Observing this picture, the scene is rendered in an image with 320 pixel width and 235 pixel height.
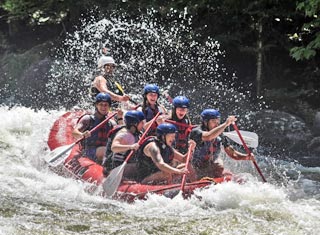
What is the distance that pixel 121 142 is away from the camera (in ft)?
24.3

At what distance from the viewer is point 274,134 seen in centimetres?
1163

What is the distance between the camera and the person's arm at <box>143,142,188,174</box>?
6993 millimetres

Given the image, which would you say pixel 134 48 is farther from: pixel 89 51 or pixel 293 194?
pixel 293 194

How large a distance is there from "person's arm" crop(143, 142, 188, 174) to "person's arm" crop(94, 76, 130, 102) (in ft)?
7.77

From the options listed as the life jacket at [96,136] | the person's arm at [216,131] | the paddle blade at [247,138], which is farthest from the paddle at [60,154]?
the paddle blade at [247,138]

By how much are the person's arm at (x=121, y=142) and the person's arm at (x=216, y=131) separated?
36.6 inches

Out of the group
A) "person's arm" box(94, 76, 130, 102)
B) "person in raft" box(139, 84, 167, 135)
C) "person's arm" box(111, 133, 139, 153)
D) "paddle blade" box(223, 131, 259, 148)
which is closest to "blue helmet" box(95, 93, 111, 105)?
"person in raft" box(139, 84, 167, 135)

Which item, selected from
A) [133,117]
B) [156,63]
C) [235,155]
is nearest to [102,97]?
[133,117]

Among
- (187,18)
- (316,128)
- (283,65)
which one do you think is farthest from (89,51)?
(316,128)

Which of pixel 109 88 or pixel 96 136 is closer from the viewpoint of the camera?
pixel 96 136

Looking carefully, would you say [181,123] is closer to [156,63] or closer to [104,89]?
[104,89]

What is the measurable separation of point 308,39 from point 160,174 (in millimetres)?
7037

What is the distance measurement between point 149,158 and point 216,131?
36.2 inches

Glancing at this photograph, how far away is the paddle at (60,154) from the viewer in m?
8.18
